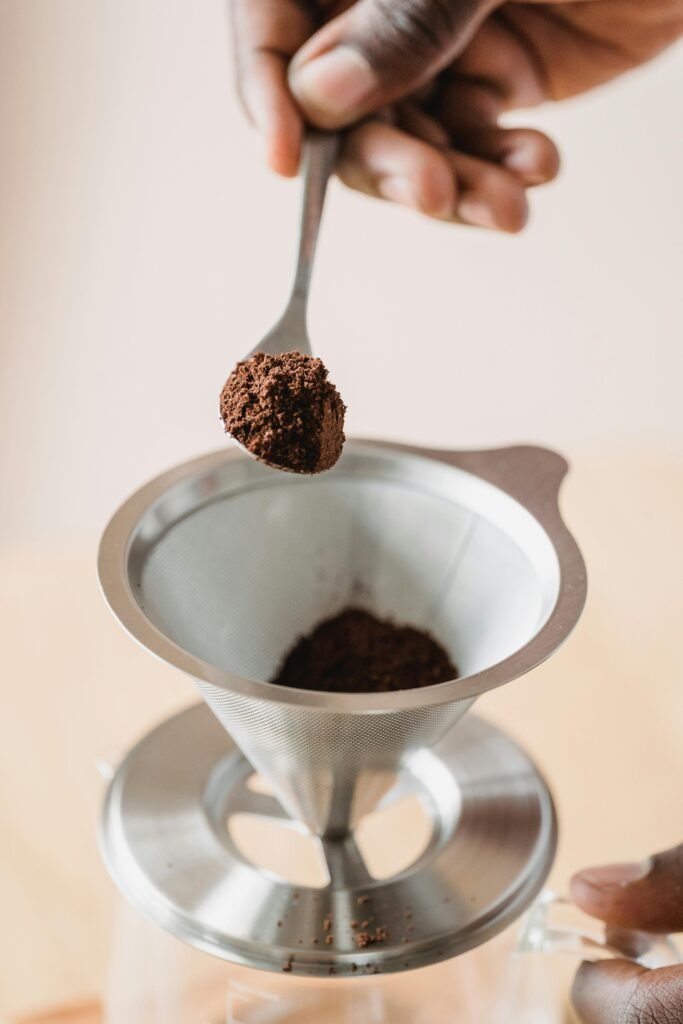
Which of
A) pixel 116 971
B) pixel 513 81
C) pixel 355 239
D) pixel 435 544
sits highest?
pixel 513 81

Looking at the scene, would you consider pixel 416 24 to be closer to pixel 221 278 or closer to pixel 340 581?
pixel 340 581

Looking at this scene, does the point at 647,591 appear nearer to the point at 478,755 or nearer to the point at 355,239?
the point at 478,755

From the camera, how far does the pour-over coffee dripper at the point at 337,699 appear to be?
1.01m

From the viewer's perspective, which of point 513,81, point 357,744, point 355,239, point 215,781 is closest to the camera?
point 357,744

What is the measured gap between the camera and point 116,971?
106cm

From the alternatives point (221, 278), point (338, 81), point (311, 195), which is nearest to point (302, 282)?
point (311, 195)

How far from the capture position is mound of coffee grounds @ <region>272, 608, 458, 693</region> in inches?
45.4

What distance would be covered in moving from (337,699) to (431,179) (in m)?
0.68

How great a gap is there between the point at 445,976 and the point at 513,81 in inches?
42.5

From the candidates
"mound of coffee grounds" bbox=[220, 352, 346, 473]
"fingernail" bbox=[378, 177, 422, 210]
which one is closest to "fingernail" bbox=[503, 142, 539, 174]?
"fingernail" bbox=[378, 177, 422, 210]

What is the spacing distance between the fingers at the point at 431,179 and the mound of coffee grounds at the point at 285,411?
1.32ft

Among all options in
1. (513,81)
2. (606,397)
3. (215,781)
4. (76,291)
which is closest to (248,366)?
(215,781)

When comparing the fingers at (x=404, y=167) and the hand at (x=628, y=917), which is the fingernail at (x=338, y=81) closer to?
the fingers at (x=404, y=167)

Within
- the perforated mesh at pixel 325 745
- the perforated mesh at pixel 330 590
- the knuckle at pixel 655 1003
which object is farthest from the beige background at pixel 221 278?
the knuckle at pixel 655 1003
